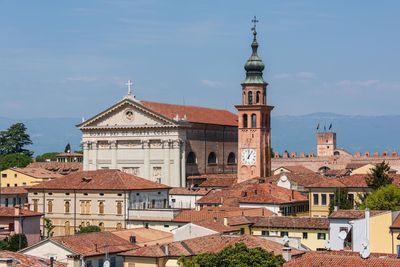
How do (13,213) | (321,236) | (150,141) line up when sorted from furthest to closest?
(150,141)
(13,213)
(321,236)

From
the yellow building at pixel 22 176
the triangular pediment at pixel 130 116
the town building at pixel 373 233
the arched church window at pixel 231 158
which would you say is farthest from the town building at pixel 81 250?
the arched church window at pixel 231 158

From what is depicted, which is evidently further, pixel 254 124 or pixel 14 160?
pixel 14 160

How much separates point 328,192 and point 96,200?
17831 millimetres

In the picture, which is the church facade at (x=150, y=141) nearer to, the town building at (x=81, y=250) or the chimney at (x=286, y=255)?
the town building at (x=81, y=250)

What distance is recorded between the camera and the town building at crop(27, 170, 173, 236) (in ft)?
257

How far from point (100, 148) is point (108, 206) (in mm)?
31272

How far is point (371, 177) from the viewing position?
74375 millimetres

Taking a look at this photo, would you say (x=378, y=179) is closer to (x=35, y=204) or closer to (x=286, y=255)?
(x=35, y=204)

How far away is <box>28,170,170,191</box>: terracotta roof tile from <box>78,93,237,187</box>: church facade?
22512mm

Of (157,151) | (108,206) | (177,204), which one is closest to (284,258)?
(108,206)

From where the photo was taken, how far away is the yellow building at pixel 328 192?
75312 millimetres

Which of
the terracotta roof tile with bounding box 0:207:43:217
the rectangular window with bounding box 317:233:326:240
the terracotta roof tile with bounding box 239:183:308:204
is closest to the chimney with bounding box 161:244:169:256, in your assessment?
the rectangular window with bounding box 317:233:326:240

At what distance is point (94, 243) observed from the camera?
5628 centimetres

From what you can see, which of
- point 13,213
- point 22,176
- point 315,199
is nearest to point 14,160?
point 22,176
